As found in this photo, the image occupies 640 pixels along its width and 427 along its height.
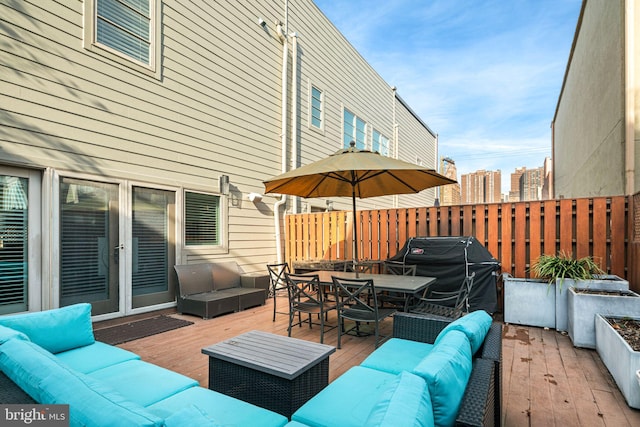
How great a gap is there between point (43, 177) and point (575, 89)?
12.1m

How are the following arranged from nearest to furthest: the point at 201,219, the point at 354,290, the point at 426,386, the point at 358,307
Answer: the point at 426,386, the point at 354,290, the point at 358,307, the point at 201,219

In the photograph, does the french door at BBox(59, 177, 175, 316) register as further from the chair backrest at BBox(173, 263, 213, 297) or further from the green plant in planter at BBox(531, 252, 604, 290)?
the green plant in planter at BBox(531, 252, 604, 290)

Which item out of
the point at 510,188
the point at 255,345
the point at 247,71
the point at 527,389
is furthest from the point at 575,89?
the point at 510,188

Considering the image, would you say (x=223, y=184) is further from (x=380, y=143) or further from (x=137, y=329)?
(x=380, y=143)

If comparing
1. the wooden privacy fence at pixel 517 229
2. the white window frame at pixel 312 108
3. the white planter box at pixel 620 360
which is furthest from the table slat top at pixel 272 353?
the white window frame at pixel 312 108

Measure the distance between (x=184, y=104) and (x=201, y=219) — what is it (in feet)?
6.66

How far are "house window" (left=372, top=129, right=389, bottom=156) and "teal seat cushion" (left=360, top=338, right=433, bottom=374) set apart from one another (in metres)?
10.0

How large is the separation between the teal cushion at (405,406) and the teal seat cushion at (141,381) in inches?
53.6

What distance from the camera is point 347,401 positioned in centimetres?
178

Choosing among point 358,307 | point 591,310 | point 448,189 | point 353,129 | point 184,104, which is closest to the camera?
point 591,310

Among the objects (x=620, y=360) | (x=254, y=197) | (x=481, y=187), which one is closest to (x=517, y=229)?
(x=620, y=360)

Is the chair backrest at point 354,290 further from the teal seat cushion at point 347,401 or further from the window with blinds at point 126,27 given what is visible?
the window with blinds at point 126,27

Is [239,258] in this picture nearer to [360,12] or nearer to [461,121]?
[360,12]

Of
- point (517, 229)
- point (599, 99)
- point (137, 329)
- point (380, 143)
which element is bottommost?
point (137, 329)
